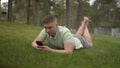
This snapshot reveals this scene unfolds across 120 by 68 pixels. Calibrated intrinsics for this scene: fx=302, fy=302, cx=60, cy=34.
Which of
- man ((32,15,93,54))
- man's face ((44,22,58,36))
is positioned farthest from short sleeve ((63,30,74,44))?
man's face ((44,22,58,36))

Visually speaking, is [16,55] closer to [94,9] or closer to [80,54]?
[80,54]

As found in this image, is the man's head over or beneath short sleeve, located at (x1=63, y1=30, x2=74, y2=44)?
over

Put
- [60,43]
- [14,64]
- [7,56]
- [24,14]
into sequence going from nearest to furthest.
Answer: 1. [14,64]
2. [7,56]
3. [60,43]
4. [24,14]

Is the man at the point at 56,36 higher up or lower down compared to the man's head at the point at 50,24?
lower down

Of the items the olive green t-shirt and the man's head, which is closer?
the man's head

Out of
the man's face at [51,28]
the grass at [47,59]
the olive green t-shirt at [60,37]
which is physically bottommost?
the grass at [47,59]

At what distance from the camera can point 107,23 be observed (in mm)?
64125

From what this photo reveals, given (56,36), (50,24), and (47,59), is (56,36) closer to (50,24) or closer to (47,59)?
(50,24)

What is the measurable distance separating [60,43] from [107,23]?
57.9 meters

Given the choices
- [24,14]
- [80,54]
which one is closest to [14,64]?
[80,54]

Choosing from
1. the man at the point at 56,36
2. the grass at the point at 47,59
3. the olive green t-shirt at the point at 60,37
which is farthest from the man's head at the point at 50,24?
the grass at the point at 47,59

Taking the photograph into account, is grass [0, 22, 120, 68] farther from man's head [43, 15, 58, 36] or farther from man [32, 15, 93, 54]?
man's head [43, 15, 58, 36]

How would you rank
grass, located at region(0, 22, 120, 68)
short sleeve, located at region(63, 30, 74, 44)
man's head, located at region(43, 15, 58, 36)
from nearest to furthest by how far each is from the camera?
grass, located at region(0, 22, 120, 68) < man's head, located at region(43, 15, 58, 36) < short sleeve, located at region(63, 30, 74, 44)

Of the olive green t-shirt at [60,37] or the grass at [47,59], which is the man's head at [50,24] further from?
the grass at [47,59]
